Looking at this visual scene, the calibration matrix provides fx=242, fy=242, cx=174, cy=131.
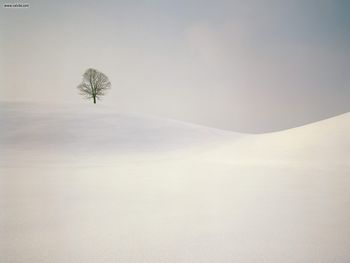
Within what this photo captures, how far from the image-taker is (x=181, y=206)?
3.50 metres

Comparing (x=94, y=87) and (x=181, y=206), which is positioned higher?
(x=94, y=87)

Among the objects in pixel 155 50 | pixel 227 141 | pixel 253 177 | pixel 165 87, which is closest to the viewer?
pixel 253 177

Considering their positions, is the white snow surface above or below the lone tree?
below

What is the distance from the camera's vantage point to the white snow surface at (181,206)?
7.58 feet

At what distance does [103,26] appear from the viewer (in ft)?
25.0

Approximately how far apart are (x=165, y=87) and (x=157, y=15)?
2.60 metres

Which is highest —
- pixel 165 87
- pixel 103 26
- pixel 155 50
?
pixel 103 26

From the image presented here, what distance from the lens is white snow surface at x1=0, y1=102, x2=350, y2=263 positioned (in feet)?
7.58

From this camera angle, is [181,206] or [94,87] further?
[94,87]

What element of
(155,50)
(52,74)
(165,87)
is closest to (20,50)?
(52,74)

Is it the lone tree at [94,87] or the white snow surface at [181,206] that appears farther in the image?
the lone tree at [94,87]

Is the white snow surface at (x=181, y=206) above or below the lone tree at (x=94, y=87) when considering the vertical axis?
below

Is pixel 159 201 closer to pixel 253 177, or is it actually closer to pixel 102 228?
pixel 102 228

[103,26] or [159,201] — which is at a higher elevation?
[103,26]
